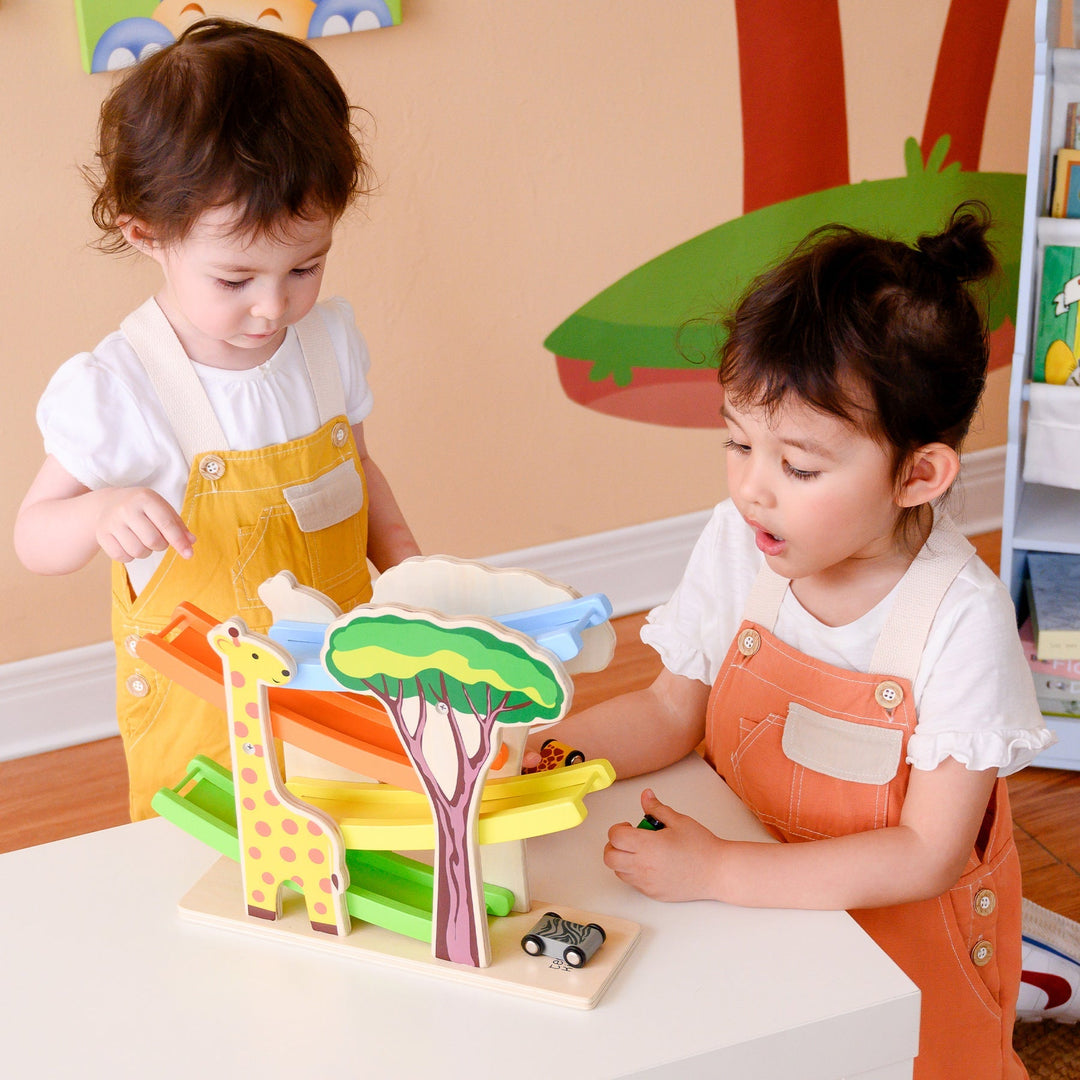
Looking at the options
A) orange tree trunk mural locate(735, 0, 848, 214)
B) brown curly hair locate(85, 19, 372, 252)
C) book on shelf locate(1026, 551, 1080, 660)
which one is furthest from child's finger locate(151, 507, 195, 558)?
orange tree trunk mural locate(735, 0, 848, 214)

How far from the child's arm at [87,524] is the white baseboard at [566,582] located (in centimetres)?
88

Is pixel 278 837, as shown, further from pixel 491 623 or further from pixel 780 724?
pixel 780 724

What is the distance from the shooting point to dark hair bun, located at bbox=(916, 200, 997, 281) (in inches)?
35.8

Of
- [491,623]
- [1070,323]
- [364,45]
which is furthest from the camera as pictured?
[364,45]

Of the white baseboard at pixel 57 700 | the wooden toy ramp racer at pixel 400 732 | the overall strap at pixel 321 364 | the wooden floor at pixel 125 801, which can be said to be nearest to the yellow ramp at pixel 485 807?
the wooden toy ramp racer at pixel 400 732

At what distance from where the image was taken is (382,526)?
4.39 feet

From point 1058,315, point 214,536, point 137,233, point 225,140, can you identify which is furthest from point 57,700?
point 1058,315

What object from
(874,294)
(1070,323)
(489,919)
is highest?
(874,294)

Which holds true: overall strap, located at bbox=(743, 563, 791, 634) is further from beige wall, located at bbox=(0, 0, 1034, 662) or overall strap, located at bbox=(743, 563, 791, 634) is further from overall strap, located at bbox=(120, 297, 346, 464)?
beige wall, located at bbox=(0, 0, 1034, 662)

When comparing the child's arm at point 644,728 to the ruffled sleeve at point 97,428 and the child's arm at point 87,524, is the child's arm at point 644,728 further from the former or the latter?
the ruffled sleeve at point 97,428

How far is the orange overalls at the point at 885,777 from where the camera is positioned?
93 cm

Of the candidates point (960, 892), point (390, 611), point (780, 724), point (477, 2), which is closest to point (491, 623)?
point (390, 611)

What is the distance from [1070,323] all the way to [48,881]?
1398 millimetres

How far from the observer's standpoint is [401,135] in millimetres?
1878
